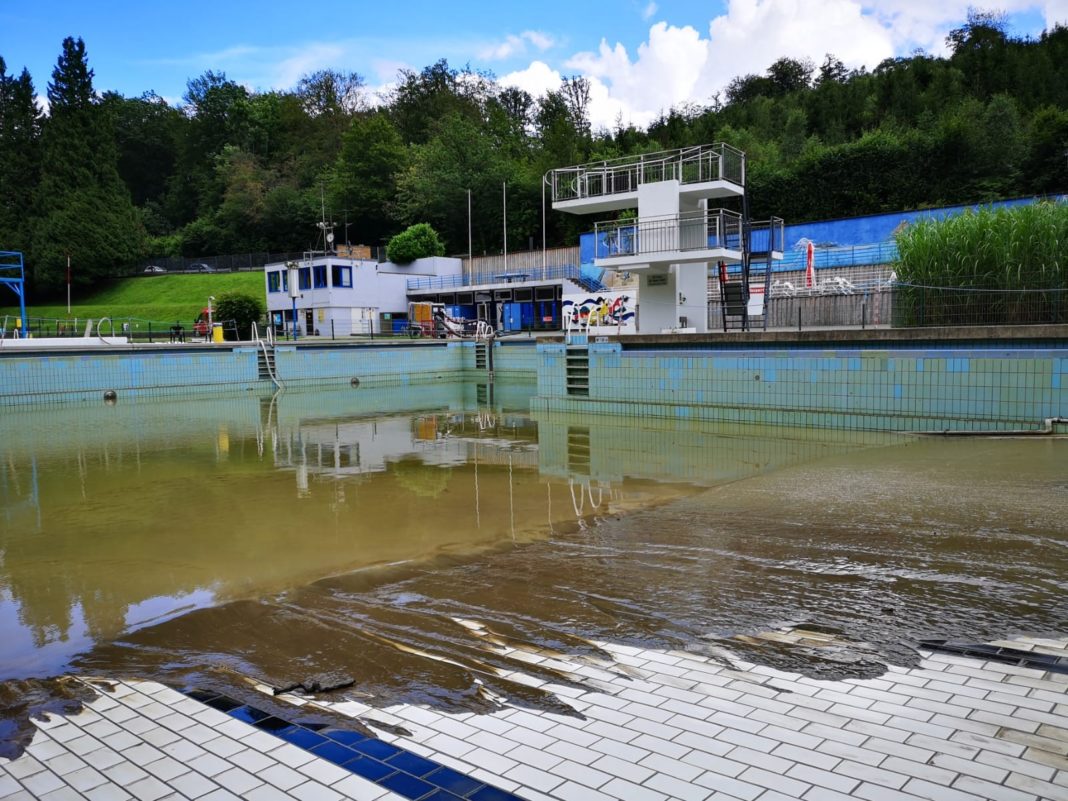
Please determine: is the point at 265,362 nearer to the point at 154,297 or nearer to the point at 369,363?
the point at 369,363

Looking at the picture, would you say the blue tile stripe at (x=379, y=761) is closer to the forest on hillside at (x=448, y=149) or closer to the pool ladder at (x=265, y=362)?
the pool ladder at (x=265, y=362)

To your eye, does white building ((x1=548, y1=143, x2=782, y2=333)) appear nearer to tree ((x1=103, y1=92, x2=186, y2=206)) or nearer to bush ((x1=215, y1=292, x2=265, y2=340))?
bush ((x1=215, y1=292, x2=265, y2=340))

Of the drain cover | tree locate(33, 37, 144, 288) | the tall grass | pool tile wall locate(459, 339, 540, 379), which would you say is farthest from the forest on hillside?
the drain cover

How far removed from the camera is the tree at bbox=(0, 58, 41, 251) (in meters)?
60.1

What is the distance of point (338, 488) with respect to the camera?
907 cm

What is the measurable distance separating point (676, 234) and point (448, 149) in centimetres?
4154

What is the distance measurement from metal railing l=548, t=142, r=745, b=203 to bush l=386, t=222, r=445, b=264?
27.9m

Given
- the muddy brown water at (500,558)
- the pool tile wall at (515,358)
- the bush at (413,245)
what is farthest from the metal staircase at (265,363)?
the bush at (413,245)

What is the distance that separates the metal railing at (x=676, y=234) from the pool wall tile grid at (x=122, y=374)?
12.2m

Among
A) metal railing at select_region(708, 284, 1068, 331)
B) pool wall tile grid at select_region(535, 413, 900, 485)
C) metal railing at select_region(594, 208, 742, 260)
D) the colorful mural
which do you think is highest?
metal railing at select_region(594, 208, 742, 260)

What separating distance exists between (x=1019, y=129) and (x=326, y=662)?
42.9 metres

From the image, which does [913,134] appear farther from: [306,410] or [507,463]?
[507,463]

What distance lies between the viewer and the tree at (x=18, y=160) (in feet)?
197

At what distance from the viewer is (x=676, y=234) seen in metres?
18.9
